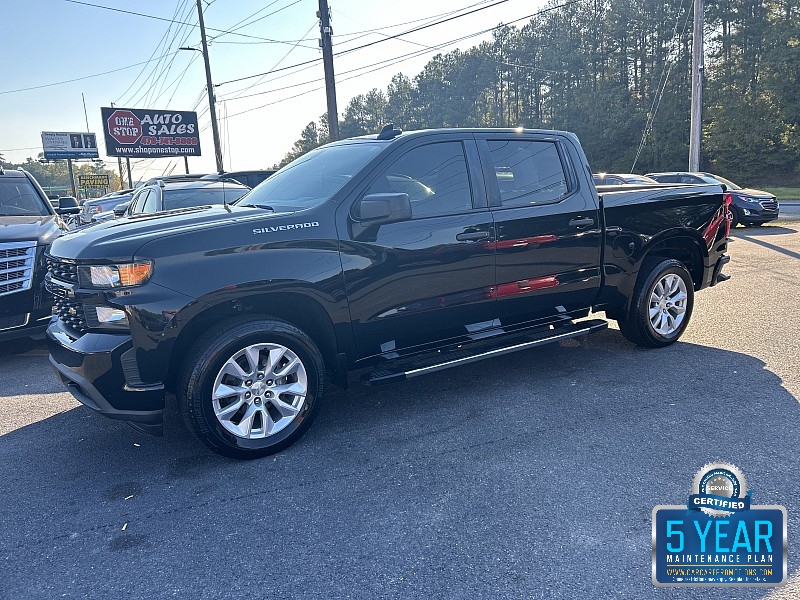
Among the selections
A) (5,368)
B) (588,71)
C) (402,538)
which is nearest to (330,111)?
(5,368)

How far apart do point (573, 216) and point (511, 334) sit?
113cm

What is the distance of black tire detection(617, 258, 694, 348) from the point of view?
546 cm

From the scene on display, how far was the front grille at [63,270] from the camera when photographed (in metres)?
3.62

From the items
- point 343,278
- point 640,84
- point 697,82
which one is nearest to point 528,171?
point 343,278

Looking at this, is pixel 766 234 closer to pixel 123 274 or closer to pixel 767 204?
pixel 767 204

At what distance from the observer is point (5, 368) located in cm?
597

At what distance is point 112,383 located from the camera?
3428 mm

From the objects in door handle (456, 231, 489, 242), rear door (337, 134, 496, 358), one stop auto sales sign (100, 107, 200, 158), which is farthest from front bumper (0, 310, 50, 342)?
one stop auto sales sign (100, 107, 200, 158)

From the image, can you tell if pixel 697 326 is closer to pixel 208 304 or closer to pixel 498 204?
pixel 498 204

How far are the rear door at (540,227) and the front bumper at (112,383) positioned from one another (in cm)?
257

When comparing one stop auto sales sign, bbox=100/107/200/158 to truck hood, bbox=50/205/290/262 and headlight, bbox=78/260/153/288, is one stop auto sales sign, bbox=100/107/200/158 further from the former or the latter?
headlight, bbox=78/260/153/288

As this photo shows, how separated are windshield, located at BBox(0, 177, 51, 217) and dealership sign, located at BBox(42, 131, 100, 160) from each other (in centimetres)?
5450

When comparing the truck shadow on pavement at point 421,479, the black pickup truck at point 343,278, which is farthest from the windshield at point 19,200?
the black pickup truck at point 343,278

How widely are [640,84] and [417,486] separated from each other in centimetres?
5856
